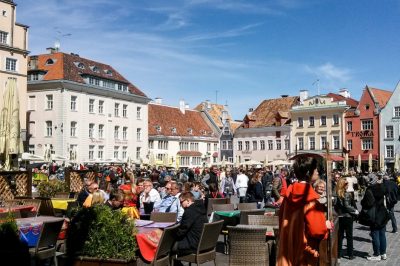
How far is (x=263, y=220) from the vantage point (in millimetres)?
9656

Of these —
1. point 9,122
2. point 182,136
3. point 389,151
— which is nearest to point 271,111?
point 182,136

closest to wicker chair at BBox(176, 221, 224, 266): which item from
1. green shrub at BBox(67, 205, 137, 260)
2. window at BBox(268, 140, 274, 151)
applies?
green shrub at BBox(67, 205, 137, 260)

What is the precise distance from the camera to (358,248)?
11.7m

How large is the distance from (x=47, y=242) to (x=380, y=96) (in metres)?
55.7

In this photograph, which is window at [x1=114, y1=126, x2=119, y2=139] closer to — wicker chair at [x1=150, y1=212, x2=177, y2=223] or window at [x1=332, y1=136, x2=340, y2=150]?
window at [x1=332, y1=136, x2=340, y2=150]

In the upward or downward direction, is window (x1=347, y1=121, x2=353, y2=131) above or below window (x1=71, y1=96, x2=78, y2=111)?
below

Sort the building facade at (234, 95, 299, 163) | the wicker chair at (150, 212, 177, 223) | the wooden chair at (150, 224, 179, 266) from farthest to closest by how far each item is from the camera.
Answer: the building facade at (234, 95, 299, 163), the wicker chair at (150, 212, 177, 223), the wooden chair at (150, 224, 179, 266)

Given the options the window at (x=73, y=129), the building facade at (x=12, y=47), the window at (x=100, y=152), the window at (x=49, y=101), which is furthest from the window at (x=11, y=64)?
the window at (x=100, y=152)

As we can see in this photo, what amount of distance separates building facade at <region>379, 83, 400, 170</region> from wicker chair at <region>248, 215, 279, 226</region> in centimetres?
4760

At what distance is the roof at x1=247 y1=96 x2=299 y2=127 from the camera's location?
218 ft

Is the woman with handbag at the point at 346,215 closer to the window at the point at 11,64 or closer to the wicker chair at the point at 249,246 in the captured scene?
the wicker chair at the point at 249,246

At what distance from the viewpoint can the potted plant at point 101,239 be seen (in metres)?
6.50

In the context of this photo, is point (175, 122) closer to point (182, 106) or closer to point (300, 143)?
point (182, 106)

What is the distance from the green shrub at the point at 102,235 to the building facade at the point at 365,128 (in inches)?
2004
